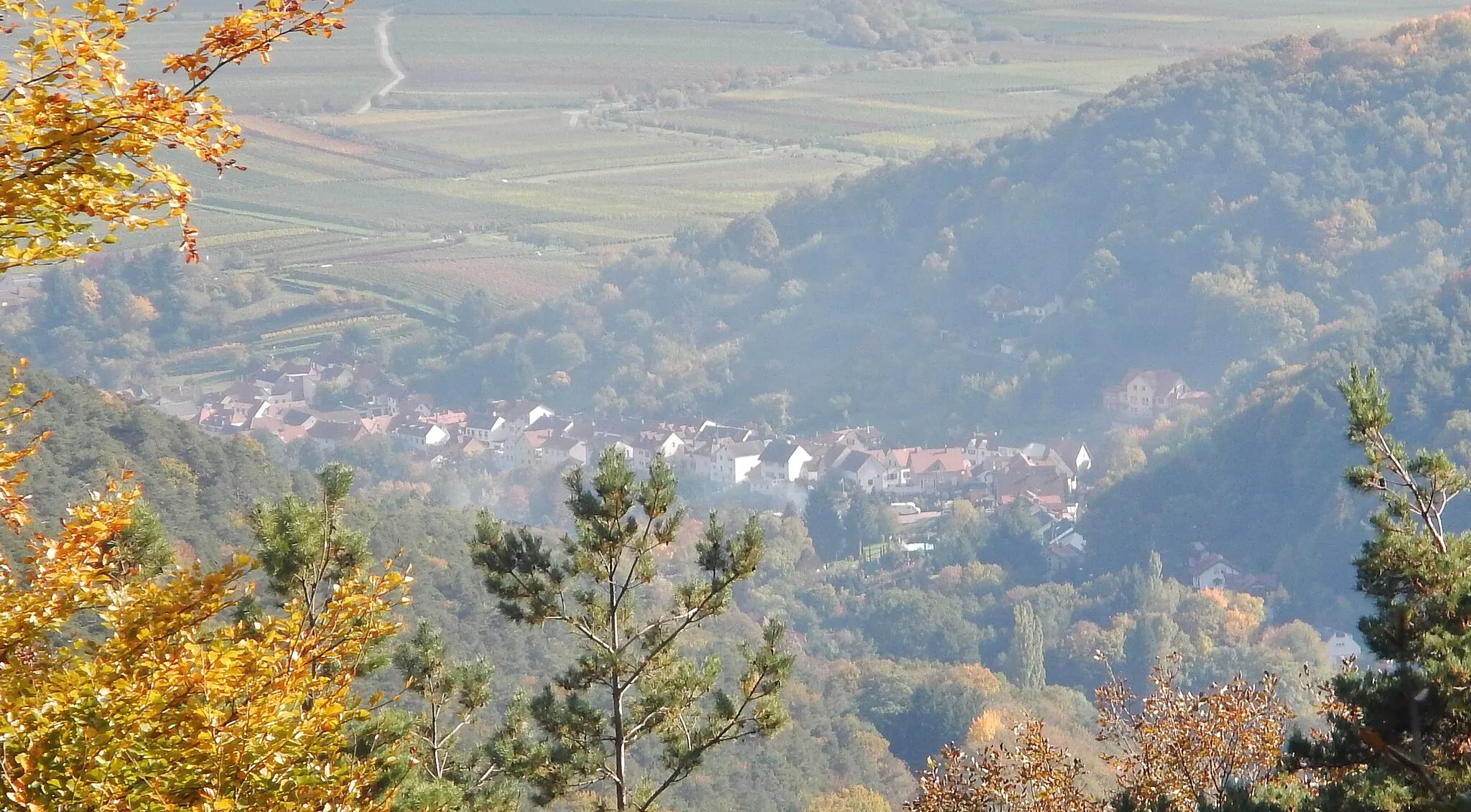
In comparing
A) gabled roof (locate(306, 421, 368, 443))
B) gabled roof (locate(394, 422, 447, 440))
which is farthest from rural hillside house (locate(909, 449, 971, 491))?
gabled roof (locate(306, 421, 368, 443))

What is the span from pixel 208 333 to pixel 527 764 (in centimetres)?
7390

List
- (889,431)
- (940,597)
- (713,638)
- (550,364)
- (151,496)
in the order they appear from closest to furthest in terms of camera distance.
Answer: (151,496) < (713,638) < (940,597) < (889,431) < (550,364)

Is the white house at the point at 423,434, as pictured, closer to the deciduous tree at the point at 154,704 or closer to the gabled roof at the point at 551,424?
the gabled roof at the point at 551,424

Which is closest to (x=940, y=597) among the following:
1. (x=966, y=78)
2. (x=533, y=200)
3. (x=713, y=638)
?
(x=713, y=638)

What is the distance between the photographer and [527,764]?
10117 millimetres

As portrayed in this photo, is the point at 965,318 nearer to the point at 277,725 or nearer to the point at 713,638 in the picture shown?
the point at 713,638

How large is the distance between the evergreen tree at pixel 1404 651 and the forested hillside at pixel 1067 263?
5874 centimetres

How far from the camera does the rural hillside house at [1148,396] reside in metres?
64.8

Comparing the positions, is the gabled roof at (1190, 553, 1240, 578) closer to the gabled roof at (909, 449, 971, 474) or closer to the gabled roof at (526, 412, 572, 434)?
the gabled roof at (909, 449, 971, 474)

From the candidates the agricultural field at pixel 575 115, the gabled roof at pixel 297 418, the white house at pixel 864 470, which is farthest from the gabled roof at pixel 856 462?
the agricultural field at pixel 575 115

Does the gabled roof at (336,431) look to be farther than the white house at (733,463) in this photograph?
Yes

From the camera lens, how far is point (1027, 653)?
37.7 metres

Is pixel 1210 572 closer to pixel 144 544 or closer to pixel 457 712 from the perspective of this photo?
pixel 457 712

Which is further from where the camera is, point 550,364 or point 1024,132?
point 1024,132
